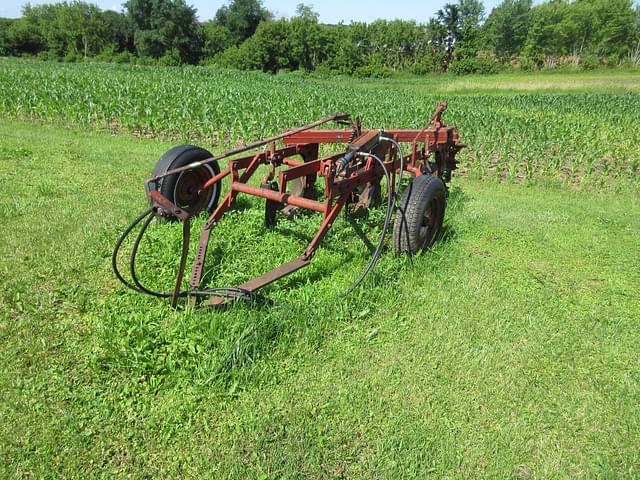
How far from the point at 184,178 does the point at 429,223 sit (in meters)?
2.77

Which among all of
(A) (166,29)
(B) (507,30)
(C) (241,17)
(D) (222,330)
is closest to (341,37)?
(C) (241,17)

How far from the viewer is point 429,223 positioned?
4.91 metres

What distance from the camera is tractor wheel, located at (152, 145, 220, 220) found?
16.2 feet

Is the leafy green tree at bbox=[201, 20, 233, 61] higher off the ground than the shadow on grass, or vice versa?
the leafy green tree at bbox=[201, 20, 233, 61]

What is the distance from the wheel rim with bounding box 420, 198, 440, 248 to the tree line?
5486 centimetres

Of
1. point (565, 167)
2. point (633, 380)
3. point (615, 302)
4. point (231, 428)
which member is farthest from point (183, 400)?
point (565, 167)

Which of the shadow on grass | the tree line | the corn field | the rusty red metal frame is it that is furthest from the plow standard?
the tree line

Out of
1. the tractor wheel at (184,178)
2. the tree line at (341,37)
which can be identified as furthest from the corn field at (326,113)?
the tree line at (341,37)

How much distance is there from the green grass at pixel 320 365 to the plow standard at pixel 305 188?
0.24m

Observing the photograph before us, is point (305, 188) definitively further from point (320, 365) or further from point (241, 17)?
point (241, 17)

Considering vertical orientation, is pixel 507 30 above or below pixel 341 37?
above

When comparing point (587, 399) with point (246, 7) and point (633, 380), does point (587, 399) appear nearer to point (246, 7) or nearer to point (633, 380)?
point (633, 380)

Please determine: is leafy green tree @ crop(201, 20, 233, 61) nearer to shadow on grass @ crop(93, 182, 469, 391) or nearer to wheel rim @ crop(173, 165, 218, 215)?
wheel rim @ crop(173, 165, 218, 215)

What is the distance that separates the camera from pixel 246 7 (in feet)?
225
